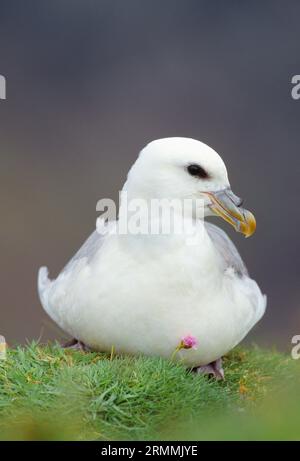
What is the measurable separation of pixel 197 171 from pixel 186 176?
56 mm

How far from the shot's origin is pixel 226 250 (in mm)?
5055

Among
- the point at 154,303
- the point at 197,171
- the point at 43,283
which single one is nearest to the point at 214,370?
the point at 154,303

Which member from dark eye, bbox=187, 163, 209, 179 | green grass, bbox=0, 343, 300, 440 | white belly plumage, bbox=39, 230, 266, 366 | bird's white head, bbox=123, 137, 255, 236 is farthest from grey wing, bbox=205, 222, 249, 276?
green grass, bbox=0, 343, 300, 440

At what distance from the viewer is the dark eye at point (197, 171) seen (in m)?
4.32

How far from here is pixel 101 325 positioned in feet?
14.6

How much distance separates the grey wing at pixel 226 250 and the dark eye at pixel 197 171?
58cm

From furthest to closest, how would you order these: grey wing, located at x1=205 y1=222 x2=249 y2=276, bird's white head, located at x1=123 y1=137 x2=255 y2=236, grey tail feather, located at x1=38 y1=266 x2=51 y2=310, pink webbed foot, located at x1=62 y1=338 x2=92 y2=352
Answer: grey tail feather, located at x1=38 y1=266 x2=51 y2=310 < grey wing, located at x1=205 y1=222 x2=249 y2=276 < pink webbed foot, located at x1=62 y1=338 x2=92 y2=352 < bird's white head, located at x1=123 y1=137 x2=255 y2=236

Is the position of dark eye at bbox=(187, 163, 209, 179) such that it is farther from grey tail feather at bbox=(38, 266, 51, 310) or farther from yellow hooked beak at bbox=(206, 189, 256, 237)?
grey tail feather at bbox=(38, 266, 51, 310)

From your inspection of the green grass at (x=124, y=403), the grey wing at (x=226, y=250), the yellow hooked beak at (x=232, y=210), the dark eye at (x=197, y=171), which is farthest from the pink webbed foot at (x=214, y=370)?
the dark eye at (x=197, y=171)

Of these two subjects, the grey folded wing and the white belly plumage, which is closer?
the white belly plumage

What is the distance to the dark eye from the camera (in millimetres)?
4316

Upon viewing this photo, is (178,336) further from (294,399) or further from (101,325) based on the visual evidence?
(294,399)

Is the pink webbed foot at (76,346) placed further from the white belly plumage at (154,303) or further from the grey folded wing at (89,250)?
the grey folded wing at (89,250)

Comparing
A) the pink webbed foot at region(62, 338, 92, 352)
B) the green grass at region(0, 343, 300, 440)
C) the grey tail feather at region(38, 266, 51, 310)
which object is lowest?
the green grass at region(0, 343, 300, 440)
